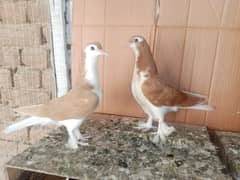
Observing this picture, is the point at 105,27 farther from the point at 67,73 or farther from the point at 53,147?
the point at 53,147

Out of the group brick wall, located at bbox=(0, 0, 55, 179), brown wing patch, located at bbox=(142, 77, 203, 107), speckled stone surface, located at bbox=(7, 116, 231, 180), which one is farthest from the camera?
brick wall, located at bbox=(0, 0, 55, 179)

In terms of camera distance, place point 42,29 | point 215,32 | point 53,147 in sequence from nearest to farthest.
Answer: point 53,147 < point 215,32 < point 42,29

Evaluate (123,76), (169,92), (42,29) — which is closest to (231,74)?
(169,92)

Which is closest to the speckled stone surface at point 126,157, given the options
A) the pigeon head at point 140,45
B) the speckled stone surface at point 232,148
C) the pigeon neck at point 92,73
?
the speckled stone surface at point 232,148

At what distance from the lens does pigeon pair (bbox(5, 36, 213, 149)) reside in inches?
20.3

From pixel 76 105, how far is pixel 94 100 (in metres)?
0.05

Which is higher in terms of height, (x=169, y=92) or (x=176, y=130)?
(x=169, y=92)

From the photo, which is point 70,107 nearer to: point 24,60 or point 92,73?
point 92,73

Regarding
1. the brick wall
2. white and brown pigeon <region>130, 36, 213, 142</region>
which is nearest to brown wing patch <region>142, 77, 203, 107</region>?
white and brown pigeon <region>130, 36, 213, 142</region>

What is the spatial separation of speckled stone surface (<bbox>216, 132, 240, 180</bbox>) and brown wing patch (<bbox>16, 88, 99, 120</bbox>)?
39cm

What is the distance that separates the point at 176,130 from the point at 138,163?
242 millimetres

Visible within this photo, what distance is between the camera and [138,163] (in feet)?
1.59

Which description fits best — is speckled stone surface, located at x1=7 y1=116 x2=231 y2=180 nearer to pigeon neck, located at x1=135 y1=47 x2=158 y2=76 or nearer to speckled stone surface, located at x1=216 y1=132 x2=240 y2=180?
speckled stone surface, located at x1=216 y1=132 x2=240 y2=180

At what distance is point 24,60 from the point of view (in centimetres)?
88
